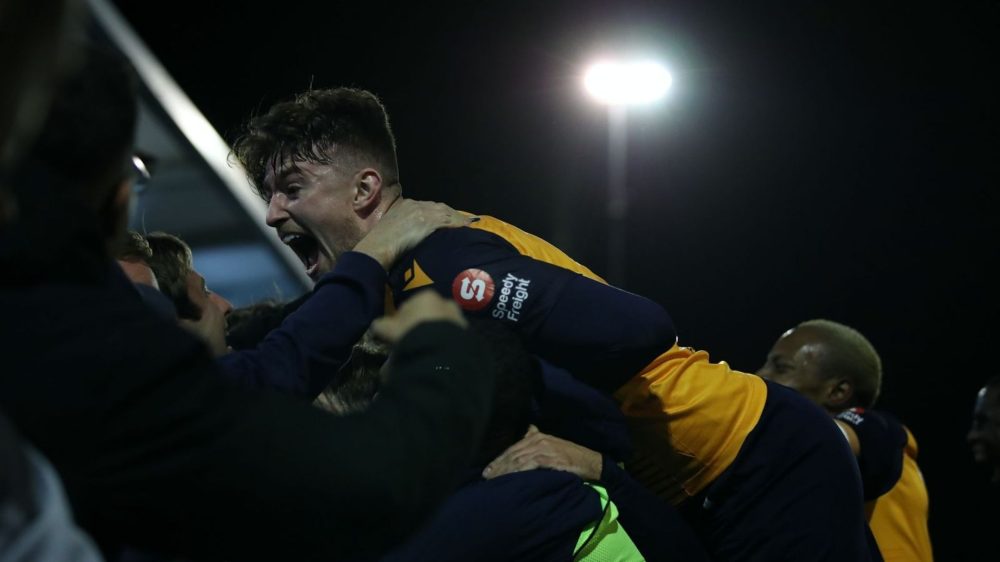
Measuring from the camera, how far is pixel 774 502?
2.70 meters

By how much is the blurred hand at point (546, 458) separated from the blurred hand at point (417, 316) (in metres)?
1.12

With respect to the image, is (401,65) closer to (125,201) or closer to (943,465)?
(943,465)

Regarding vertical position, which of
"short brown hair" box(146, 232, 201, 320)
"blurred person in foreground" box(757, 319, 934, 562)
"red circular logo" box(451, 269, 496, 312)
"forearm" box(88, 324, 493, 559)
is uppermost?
"short brown hair" box(146, 232, 201, 320)

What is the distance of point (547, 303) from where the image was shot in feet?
7.61

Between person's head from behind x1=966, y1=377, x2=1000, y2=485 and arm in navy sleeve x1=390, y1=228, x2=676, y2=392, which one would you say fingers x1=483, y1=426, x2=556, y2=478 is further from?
person's head from behind x1=966, y1=377, x2=1000, y2=485

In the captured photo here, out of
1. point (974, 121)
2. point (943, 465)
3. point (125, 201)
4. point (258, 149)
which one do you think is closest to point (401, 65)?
point (974, 121)

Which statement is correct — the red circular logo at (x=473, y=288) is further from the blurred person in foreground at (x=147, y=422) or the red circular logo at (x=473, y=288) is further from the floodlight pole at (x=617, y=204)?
the floodlight pole at (x=617, y=204)

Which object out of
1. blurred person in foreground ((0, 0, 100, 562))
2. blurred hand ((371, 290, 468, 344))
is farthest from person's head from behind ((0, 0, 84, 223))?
blurred hand ((371, 290, 468, 344))

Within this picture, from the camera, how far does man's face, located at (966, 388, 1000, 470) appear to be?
569cm

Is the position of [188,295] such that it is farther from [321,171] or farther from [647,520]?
[647,520]

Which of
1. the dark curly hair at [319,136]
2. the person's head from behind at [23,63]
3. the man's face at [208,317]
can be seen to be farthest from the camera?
the dark curly hair at [319,136]

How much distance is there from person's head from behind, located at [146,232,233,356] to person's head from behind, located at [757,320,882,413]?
2.72 metres

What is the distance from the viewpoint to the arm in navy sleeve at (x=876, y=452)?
12.2ft

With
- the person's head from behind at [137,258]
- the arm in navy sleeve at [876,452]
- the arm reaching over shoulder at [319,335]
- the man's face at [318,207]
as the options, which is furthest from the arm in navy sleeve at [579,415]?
the arm in navy sleeve at [876,452]
